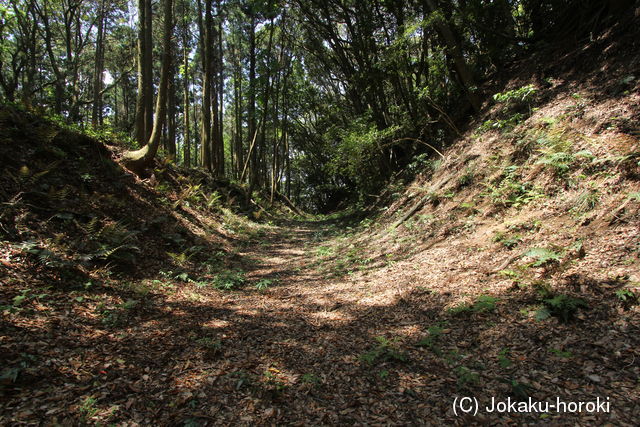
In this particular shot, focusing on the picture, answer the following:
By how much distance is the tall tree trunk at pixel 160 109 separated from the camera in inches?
372

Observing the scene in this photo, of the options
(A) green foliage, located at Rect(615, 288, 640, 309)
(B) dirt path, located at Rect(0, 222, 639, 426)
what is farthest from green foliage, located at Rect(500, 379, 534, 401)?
(A) green foliage, located at Rect(615, 288, 640, 309)

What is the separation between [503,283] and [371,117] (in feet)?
38.3

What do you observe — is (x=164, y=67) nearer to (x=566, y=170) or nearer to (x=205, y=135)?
(x=205, y=135)

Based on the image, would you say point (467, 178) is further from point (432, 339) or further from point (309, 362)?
point (309, 362)

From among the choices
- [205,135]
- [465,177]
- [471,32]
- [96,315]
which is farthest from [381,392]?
[205,135]

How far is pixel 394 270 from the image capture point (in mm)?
6641

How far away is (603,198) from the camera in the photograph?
4.66 metres

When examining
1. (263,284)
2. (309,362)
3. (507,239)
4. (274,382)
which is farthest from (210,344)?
(507,239)

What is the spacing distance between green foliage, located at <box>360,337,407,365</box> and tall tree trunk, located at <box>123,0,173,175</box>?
373 inches

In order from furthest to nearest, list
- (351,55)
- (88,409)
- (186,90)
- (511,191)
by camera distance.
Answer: (186,90), (351,55), (511,191), (88,409)

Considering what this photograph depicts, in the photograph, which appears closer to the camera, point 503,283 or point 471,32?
point 503,283

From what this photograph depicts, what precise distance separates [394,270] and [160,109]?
8686mm

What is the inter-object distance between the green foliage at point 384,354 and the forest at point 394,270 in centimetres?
5

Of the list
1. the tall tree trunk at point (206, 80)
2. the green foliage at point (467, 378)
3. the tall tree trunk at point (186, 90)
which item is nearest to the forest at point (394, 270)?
the green foliage at point (467, 378)
